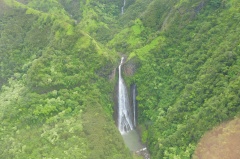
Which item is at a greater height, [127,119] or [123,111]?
[123,111]

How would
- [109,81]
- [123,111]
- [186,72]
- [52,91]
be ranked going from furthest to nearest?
[109,81] < [123,111] < [186,72] < [52,91]

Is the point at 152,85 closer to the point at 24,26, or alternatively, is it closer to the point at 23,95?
the point at 23,95

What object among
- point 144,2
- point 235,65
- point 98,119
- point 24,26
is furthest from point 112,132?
point 144,2

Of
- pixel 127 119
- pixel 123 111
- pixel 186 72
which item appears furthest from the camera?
pixel 123 111

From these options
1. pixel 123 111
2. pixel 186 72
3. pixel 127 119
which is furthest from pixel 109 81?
pixel 186 72

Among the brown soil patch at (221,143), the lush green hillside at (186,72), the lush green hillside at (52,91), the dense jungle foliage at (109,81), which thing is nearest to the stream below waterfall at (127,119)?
the dense jungle foliage at (109,81)

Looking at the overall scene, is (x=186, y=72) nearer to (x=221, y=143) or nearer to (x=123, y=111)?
(x=123, y=111)

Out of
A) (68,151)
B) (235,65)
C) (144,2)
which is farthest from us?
(144,2)
